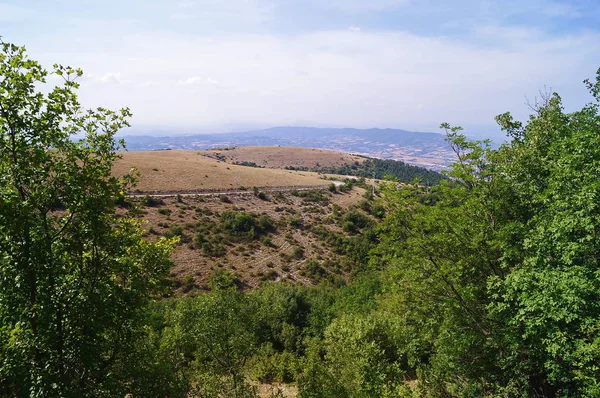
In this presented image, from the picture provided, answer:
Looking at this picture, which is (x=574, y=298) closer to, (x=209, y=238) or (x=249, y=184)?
(x=209, y=238)

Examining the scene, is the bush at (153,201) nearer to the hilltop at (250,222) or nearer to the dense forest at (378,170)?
the hilltop at (250,222)

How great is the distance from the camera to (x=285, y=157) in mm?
178375

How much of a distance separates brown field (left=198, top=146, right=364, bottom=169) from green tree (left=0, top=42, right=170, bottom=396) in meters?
151

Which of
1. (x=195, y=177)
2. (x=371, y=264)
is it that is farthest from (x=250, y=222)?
(x=371, y=264)

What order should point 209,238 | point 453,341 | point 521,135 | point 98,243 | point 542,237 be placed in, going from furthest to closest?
point 209,238, point 521,135, point 453,341, point 542,237, point 98,243

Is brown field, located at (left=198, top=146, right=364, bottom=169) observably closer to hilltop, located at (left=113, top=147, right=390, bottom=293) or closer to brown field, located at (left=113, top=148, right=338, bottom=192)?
brown field, located at (left=113, top=148, right=338, bottom=192)

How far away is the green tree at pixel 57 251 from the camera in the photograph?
22.2 ft

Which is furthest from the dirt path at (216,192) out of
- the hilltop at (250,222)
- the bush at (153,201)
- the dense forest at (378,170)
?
the dense forest at (378,170)

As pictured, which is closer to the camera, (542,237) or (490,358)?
(542,237)

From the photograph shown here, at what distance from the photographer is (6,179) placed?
707 centimetres

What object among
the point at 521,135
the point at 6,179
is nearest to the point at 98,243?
the point at 6,179

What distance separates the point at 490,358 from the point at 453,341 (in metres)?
2.23

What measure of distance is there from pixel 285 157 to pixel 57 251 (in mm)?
172170

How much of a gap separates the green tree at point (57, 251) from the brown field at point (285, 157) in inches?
5937
